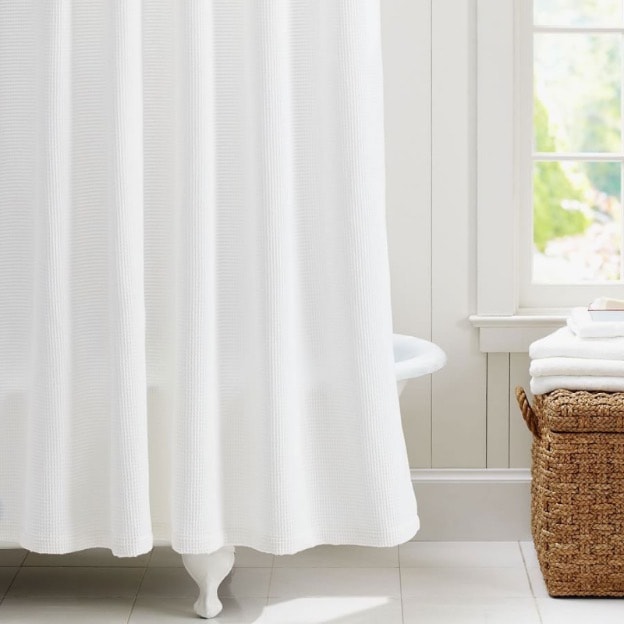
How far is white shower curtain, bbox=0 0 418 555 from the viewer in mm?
2113

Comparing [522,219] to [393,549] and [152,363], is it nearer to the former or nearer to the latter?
[393,549]

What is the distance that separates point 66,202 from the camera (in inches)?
85.0

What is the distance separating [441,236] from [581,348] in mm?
553

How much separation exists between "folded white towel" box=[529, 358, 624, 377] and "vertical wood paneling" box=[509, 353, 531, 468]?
15.8 inches

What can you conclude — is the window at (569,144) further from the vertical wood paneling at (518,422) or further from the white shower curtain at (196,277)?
the white shower curtain at (196,277)

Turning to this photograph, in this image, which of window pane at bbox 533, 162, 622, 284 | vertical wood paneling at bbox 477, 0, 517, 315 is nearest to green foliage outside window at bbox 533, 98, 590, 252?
window pane at bbox 533, 162, 622, 284

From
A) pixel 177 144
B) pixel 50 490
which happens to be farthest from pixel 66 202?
pixel 50 490

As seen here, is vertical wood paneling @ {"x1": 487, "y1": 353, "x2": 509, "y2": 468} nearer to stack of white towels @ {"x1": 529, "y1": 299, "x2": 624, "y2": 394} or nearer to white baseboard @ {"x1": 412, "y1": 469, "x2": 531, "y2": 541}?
white baseboard @ {"x1": 412, "y1": 469, "x2": 531, "y2": 541}

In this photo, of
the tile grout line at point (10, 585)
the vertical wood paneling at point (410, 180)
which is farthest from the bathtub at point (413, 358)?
the tile grout line at point (10, 585)

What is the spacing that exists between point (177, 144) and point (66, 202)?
26 cm

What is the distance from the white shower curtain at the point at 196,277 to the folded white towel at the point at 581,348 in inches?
17.6

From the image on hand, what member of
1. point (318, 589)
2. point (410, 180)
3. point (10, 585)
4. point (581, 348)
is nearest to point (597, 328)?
point (581, 348)

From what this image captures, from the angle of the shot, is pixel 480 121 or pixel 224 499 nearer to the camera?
pixel 224 499

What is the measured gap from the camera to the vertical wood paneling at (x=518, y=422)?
2797 millimetres
